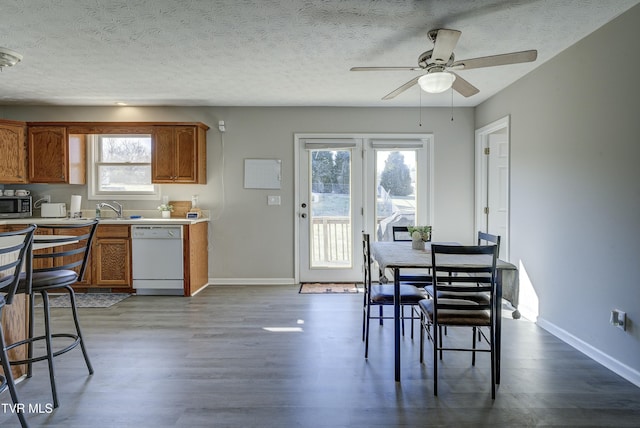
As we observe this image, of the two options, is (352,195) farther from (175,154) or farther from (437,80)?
(437,80)

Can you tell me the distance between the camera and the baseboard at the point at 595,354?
94.0 inches

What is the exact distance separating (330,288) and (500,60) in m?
3.18

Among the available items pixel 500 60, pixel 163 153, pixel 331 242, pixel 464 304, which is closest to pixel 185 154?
pixel 163 153

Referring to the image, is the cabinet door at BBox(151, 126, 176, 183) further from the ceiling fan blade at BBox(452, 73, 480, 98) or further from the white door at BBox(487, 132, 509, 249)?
the white door at BBox(487, 132, 509, 249)

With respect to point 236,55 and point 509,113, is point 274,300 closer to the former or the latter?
point 236,55

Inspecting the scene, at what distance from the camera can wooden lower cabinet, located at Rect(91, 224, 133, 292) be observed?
4477 mm

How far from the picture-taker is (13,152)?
4.64 meters

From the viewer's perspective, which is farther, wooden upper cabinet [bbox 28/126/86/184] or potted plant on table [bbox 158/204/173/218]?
potted plant on table [bbox 158/204/173/218]

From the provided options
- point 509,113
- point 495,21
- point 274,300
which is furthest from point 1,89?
point 509,113

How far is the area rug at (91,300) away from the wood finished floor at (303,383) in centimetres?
62

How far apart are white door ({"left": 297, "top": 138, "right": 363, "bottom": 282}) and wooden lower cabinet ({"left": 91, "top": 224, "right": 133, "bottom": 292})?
6.89 feet

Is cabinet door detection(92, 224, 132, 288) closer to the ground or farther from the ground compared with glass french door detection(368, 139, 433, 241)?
closer to the ground

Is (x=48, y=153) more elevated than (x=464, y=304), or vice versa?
(x=48, y=153)

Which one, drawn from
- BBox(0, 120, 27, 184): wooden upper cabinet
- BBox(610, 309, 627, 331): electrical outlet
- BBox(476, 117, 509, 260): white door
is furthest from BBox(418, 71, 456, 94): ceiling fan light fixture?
BBox(0, 120, 27, 184): wooden upper cabinet
